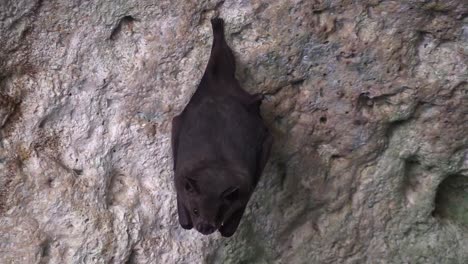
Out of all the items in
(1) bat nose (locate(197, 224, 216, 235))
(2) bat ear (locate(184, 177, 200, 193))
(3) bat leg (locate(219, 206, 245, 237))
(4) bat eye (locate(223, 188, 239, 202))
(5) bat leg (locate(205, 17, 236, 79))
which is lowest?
(3) bat leg (locate(219, 206, 245, 237))

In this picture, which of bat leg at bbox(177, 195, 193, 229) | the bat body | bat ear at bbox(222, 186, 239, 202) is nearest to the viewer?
bat ear at bbox(222, 186, 239, 202)

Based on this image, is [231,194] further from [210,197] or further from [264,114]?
[264,114]

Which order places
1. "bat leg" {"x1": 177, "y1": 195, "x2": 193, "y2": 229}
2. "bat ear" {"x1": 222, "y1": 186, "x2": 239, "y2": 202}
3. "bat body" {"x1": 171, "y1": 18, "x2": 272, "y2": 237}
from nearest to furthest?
1. "bat ear" {"x1": 222, "y1": 186, "x2": 239, "y2": 202}
2. "bat body" {"x1": 171, "y1": 18, "x2": 272, "y2": 237}
3. "bat leg" {"x1": 177, "y1": 195, "x2": 193, "y2": 229}

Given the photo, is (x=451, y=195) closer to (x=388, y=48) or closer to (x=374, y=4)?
(x=388, y=48)

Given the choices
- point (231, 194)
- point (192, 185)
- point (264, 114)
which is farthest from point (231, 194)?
point (264, 114)

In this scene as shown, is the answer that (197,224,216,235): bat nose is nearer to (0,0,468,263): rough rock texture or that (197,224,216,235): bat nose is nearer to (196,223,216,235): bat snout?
(196,223,216,235): bat snout

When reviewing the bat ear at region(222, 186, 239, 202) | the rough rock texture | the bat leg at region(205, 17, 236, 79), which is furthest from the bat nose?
the bat leg at region(205, 17, 236, 79)

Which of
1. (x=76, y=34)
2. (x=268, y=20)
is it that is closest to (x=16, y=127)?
(x=76, y=34)
